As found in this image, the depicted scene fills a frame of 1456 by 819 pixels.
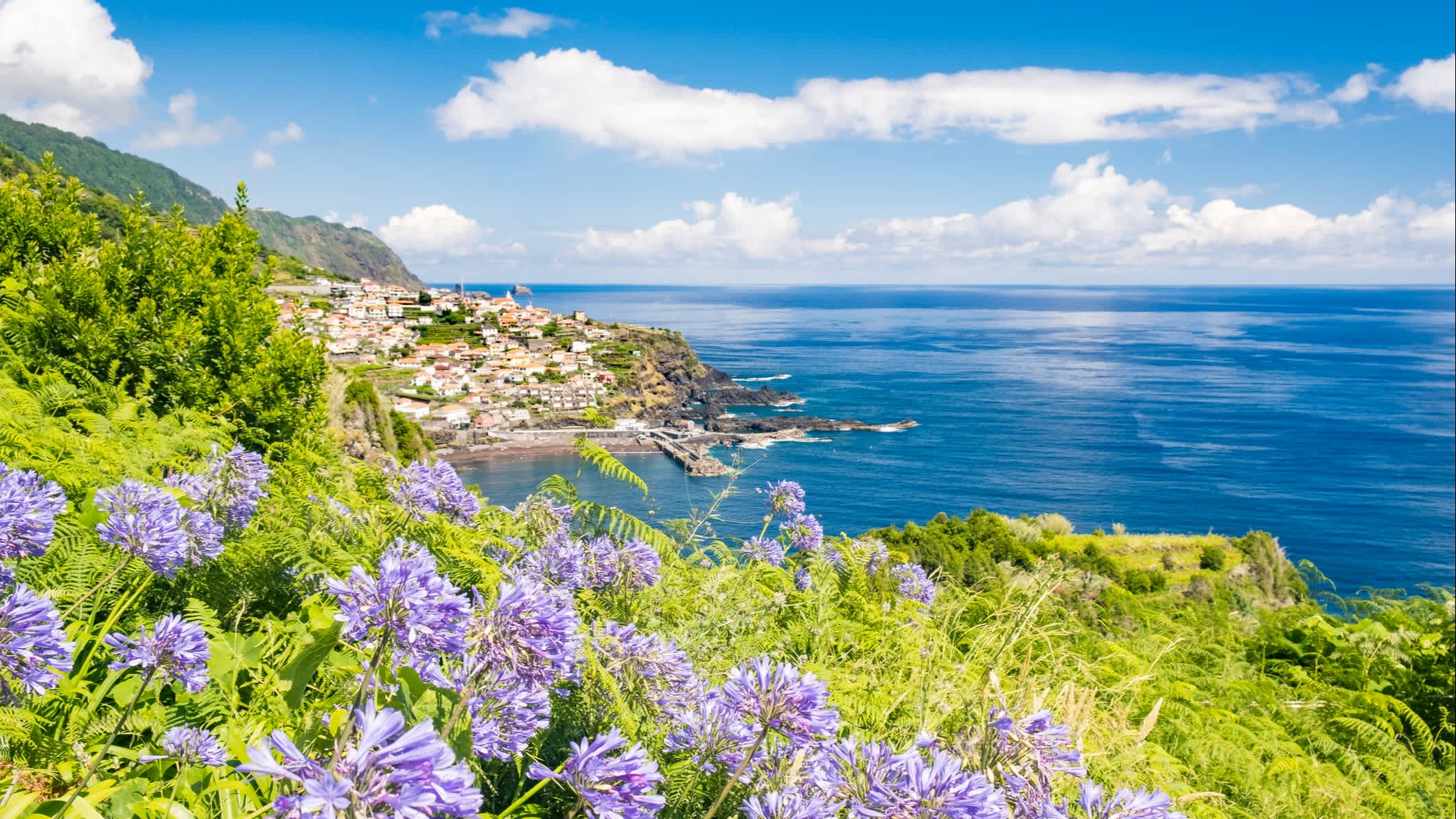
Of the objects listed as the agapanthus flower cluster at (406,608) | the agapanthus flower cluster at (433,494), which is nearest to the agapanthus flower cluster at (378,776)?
the agapanthus flower cluster at (406,608)

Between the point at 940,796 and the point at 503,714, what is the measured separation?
2.85 feet

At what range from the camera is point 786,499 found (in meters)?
4.30

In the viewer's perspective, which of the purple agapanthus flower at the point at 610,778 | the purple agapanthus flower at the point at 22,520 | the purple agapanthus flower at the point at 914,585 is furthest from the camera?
the purple agapanthus flower at the point at 914,585

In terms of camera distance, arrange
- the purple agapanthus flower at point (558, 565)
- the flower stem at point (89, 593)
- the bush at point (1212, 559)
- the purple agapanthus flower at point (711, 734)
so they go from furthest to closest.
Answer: the bush at point (1212, 559) < the purple agapanthus flower at point (558, 565) < the flower stem at point (89, 593) < the purple agapanthus flower at point (711, 734)

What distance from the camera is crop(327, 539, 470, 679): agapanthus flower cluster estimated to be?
1339 millimetres

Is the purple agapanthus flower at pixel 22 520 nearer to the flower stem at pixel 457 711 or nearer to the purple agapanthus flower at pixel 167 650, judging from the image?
the purple agapanthus flower at pixel 167 650

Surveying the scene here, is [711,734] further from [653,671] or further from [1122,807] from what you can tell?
[1122,807]

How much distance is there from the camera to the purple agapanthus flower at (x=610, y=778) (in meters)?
1.32

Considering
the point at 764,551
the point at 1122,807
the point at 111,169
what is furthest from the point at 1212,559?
the point at 111,169

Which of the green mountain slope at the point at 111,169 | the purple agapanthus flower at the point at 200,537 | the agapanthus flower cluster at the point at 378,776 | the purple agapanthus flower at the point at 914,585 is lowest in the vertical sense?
the purple agapanthus flower at the point at 914,585

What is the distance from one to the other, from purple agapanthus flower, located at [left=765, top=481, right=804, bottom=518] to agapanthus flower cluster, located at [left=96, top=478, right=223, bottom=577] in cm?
264

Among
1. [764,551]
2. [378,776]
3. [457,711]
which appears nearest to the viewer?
[378,776]

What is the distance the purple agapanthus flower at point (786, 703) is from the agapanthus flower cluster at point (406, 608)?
0.56 m

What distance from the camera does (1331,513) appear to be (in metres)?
47.7
